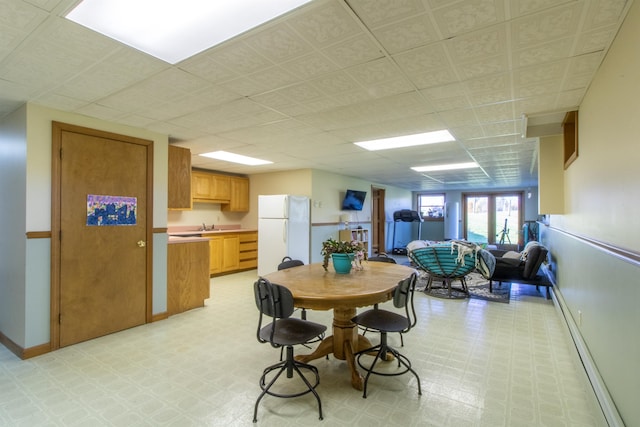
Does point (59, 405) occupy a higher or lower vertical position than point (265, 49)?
lower

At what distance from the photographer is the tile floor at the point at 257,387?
1969 mm

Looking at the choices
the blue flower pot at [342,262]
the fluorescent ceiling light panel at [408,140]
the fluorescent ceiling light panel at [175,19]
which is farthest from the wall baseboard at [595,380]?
the fluorescent ceiling light panel at [175,19]

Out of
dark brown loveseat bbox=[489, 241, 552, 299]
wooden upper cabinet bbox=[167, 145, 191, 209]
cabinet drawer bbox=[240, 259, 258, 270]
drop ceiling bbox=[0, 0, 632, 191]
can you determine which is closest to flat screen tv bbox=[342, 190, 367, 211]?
cabinet drawer bbox=[240, 259, 258, 270]

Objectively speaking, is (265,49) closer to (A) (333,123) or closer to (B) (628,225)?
(A) (333,123)

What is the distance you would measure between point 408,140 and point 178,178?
3235mm

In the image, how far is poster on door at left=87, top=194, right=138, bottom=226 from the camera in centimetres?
319

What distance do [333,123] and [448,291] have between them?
11.0 feet

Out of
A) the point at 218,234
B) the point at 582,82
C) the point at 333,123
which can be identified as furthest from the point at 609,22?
the point at 218,234

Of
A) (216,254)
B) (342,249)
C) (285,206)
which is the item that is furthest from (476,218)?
(342,249)

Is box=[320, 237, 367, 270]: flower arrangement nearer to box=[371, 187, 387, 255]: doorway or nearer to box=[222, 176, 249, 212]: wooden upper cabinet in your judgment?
box=[222, 176, 249, 212]: wooden upper cabinet

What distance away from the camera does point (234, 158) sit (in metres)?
5.39

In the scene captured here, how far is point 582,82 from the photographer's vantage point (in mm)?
2273

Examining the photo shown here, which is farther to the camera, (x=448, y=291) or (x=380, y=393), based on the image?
(x=448, y=291)

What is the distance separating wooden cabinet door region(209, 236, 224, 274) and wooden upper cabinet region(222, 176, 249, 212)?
1.07 m
